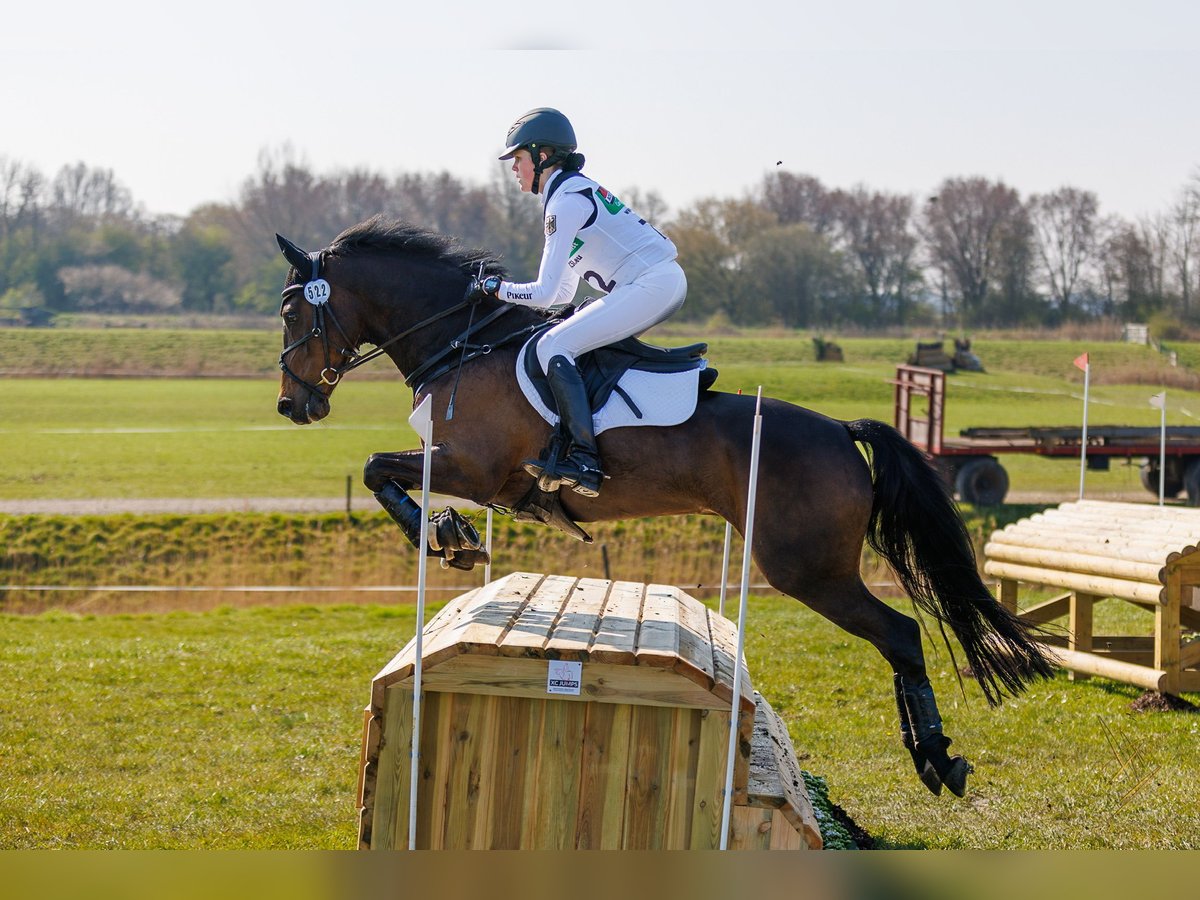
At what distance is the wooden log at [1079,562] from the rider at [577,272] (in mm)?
3801

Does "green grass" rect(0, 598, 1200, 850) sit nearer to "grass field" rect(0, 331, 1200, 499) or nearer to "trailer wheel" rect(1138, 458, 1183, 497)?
"grass field" rect(0, 331, 1200, 499)

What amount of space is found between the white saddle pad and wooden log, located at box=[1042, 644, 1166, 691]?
3270mm

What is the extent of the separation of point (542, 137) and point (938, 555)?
95.3 inches

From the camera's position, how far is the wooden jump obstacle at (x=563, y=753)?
4297 millimetres

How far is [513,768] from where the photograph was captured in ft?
14.4

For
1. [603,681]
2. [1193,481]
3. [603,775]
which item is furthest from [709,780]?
[1193,481]

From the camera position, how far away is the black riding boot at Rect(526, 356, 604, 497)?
5.02m

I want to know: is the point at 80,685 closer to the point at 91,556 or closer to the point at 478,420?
the point at 478,420

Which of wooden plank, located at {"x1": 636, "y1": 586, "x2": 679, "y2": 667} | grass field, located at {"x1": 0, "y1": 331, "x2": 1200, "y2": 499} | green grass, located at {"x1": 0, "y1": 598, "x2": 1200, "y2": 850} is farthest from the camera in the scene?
grass field, located at {"x1": 0, "y1": 331, "x2": 1200, "y2": 499}

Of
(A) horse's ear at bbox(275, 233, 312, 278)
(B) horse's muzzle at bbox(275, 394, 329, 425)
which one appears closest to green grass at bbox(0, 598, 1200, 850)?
(B) horse's muzzle at bbox(275, 394, 329, 425)

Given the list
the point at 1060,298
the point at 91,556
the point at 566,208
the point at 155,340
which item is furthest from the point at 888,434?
the point at 1060,298

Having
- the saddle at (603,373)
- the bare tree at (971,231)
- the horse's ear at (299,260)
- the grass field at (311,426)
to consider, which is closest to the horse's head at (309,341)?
the horse's ear at (299,260)

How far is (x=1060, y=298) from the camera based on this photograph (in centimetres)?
4212

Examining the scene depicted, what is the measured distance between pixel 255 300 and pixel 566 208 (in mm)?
37509
